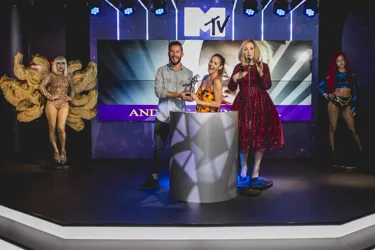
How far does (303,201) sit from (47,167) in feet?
12.1

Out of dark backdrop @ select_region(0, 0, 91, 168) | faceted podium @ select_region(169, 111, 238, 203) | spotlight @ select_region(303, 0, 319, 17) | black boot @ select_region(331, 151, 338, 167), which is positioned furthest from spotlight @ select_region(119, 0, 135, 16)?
black boot @ select_region(331, 151, 338, 167)

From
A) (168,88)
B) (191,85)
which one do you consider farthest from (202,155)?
(168,88)

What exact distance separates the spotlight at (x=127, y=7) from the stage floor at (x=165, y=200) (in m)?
2.39

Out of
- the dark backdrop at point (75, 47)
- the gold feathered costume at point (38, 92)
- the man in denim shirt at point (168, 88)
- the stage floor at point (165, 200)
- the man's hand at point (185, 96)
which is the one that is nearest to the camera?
the stage floor at point (165, 200)

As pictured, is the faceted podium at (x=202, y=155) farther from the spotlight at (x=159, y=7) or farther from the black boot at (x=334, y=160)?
the spotlight at (x=159, y=7)

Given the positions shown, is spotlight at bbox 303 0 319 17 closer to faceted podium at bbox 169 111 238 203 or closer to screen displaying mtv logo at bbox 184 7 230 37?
screen displaying mtv logo at bbox 184 7 230 37

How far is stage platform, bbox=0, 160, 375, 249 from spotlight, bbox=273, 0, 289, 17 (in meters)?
2.47

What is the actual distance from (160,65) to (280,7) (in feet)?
6.72

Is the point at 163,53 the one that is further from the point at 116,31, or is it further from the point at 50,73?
the point at 50,73

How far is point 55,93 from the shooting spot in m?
5.82

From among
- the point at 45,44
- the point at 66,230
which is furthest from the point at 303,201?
the point at 45,44

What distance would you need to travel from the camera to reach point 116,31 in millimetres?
6664

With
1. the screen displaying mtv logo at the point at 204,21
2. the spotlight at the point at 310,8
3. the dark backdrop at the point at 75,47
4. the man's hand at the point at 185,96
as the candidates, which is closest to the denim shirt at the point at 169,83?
the man's hand at the point at 185,96

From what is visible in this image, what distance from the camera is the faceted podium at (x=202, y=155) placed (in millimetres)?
3873
